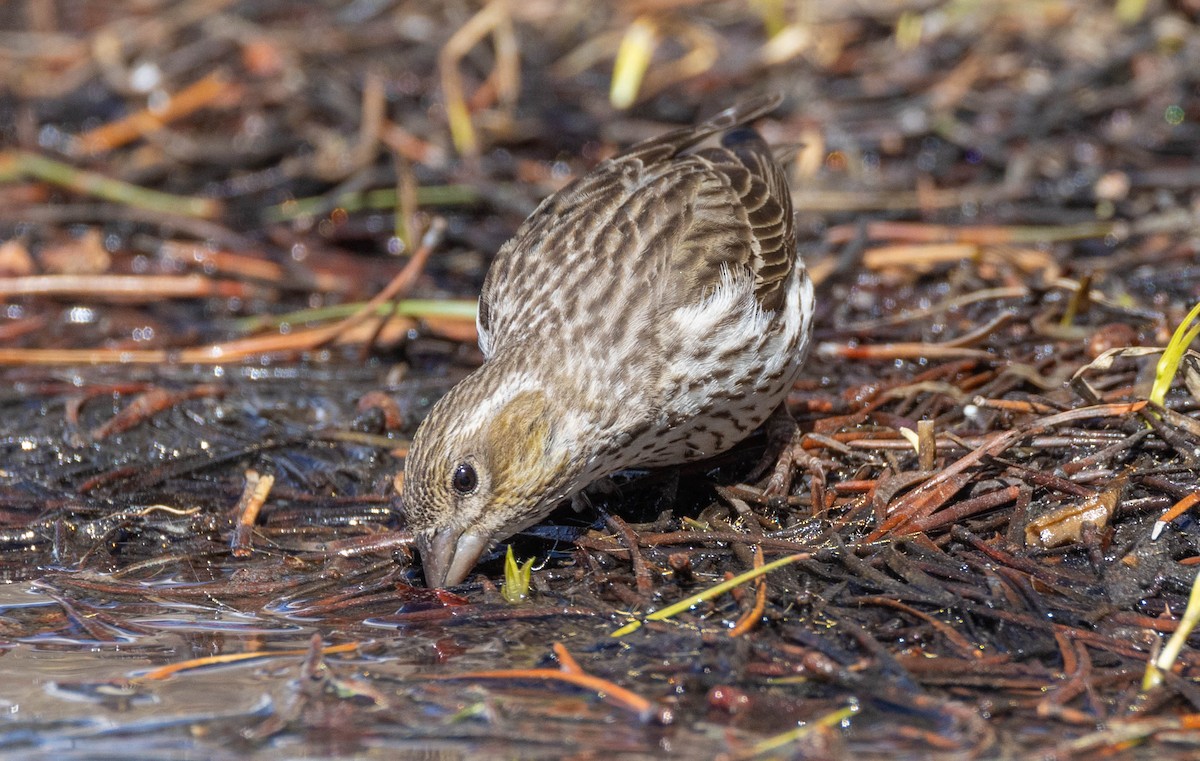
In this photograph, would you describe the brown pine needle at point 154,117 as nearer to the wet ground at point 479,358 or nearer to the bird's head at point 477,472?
the wet ground at point 479,358

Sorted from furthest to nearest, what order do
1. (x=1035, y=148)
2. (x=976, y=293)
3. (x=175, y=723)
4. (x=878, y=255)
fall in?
(x=1035, y=148) < (x=878, y=255) < (x=976, y=293) < (x=175, y=723)

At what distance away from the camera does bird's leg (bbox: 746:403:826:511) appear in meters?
4.72

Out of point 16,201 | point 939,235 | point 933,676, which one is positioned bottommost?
point 933,676

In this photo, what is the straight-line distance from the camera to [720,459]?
5.03 m

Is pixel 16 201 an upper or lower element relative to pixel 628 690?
upper

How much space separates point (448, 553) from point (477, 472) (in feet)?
0.93

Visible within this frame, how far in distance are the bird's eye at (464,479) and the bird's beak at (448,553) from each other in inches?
5.4

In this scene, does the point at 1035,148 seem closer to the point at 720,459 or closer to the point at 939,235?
the point at 939,235

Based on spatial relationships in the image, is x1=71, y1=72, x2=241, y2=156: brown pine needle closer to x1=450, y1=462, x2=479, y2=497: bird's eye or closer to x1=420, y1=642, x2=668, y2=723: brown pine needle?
x1=450, y1=462, x2=479, y2=497: bird's eye

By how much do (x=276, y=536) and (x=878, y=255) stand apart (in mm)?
3273

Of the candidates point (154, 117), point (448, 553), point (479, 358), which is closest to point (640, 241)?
point (448, 553)

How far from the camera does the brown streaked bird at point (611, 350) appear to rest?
13.8 feet

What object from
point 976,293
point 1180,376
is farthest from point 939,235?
point 1180,376

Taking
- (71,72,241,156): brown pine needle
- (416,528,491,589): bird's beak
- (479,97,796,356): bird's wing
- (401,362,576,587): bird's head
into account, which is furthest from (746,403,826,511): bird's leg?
(71,72,241,156): brown pine needle
